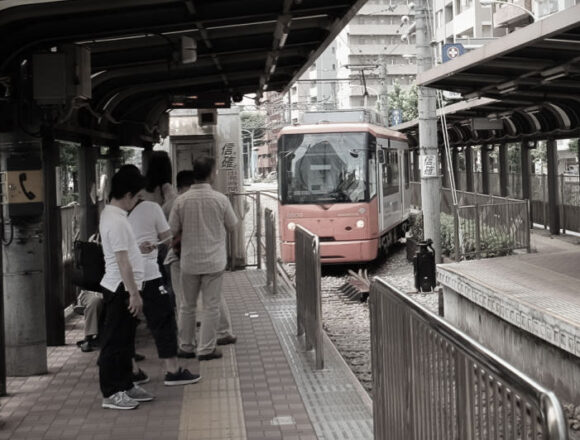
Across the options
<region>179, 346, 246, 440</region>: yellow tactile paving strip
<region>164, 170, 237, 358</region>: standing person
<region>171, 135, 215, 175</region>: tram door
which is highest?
<region>171, 135, 215, 175</region>: tram door

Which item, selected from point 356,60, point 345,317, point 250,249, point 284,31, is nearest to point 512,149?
point 250,249

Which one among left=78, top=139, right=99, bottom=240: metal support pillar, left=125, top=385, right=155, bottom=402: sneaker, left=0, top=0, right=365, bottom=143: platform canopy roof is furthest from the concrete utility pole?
left=125, top=385, right=155, bottom=402: sneaker

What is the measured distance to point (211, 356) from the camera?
7.60 metres

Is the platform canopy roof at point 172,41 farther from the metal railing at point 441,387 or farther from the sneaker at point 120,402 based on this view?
the metal railing at point 441,387

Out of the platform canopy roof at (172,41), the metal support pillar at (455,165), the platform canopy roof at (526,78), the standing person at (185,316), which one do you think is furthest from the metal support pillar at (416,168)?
the standing person at (185,316)

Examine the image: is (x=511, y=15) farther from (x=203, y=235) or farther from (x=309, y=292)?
(x=203, y=235)

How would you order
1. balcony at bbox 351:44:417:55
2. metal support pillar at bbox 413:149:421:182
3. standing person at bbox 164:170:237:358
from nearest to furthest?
standing person at bbox 164:170:237:358 < metal support pillar at bbox 413:149:421:182 < balcony at bbox 351:44:417:55

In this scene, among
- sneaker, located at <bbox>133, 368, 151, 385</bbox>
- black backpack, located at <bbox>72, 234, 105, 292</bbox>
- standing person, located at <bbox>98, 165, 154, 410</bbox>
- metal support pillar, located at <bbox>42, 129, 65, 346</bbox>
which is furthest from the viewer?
metal support pillar, located at <bbox>42, 129, 65, 346</bbox>

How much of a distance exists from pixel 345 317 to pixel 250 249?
409 inches

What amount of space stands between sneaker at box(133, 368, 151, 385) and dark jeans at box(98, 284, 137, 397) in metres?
0.74

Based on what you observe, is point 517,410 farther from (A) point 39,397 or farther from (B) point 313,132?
(B) point 313,132

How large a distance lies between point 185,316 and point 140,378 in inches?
29.5

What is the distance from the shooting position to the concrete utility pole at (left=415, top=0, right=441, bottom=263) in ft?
49.4

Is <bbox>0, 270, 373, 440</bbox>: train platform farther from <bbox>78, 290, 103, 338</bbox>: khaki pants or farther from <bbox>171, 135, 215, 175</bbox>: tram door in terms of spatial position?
<bbox>171, 135, 215, 175</bbox>: tram door
